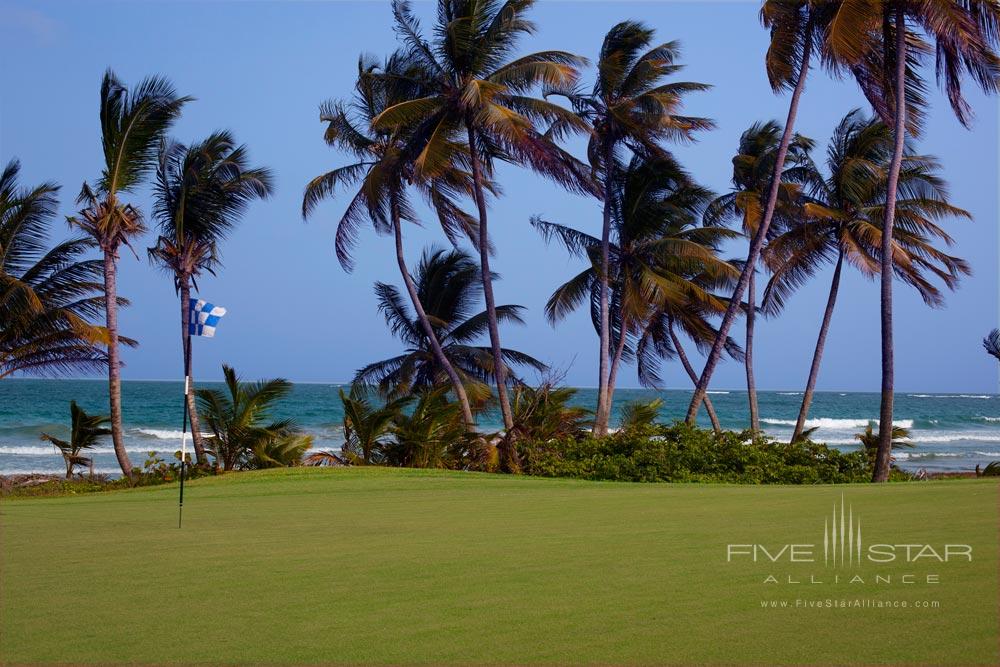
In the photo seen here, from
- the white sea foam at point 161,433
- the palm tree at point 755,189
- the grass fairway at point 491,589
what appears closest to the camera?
the grass fairway at point 491,589

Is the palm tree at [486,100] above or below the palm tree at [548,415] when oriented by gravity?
above

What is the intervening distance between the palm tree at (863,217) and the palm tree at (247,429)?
12309mm

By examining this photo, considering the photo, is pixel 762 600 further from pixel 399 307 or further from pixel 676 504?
pixel 399 307

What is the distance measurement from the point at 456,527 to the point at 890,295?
13054mm

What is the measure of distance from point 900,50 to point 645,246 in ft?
27.3

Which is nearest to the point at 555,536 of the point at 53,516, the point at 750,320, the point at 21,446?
the point at 53,516

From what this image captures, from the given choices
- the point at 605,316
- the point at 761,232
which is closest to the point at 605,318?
the point at 605,316

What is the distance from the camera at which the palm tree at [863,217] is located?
25.0 meters

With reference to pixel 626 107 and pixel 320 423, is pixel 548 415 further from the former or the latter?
pixel 320 423

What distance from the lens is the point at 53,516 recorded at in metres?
11.1

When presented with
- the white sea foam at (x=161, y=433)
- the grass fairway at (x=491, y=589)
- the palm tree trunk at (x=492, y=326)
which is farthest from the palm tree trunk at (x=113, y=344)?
the white sea foam at (x=161, y=433)

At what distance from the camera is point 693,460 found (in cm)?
1977

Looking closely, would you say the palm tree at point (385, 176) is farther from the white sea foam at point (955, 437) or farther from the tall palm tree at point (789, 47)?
the white sea foam at point (955, 437)

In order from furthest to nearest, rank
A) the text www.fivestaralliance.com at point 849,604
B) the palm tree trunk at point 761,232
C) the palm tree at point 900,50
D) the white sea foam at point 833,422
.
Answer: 1. the white sea foam at point 833,422
2. the palm tree trunk at point 761,232
3. the palm tree at point 900,50
4. the text www.fivestaralliance.com at point 849,604
